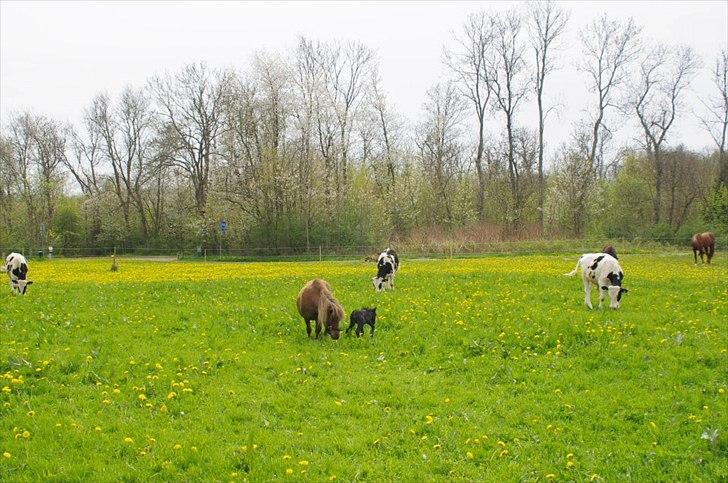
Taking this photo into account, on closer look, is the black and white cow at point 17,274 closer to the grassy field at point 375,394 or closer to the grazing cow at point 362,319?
the grassy field at point 375,394

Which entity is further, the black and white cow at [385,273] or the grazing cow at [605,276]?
the black and white cow at [385,273]

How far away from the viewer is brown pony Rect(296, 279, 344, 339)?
13.2 m

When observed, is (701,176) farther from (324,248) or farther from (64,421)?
(64,421)

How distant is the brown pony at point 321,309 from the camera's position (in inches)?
522

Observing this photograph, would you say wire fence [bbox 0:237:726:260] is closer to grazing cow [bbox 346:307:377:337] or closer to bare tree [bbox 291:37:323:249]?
bare tree [bbox 291:37:323:249]

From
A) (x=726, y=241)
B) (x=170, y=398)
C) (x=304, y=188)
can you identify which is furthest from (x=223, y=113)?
(x=170, y=398)

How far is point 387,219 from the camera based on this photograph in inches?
2226

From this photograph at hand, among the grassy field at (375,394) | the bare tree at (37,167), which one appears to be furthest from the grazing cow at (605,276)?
the bare tree at (37,167)

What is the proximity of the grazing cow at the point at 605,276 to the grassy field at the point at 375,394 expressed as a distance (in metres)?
0.45

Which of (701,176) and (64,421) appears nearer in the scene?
(64,421)

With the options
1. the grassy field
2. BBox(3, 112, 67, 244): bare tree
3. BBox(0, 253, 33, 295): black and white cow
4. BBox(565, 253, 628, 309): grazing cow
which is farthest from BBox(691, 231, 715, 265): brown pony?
BBox(3, 112, 67, 244): bare tree

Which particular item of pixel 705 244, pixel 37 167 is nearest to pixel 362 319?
pixel 705 244

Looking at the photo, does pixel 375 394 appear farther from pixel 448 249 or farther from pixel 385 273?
pixel 448 249

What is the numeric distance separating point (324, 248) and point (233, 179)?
1262cm
